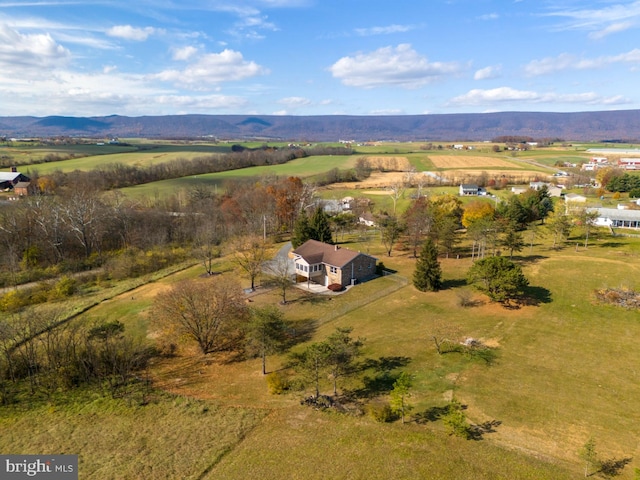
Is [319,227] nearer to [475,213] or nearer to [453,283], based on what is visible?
[453,283]

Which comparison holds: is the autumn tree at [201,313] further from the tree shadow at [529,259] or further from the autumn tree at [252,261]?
the tree shadow at [529,259]

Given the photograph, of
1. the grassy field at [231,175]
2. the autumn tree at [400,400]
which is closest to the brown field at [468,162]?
the grassy field at [231,175]

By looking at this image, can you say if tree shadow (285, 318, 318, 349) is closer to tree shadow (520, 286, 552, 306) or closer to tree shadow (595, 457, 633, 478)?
tree shadow (595, 457, 633, 478)

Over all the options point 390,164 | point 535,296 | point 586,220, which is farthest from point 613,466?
point 390,164

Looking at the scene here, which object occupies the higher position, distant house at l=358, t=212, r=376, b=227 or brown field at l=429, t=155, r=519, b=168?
brown field at l=429, t=155, r=519, b=168

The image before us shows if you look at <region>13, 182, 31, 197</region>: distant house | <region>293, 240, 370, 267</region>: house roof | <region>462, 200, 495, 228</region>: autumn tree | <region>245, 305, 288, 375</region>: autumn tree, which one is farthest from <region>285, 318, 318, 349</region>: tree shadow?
<region>13, 182, 31, 197</region>: distant house
